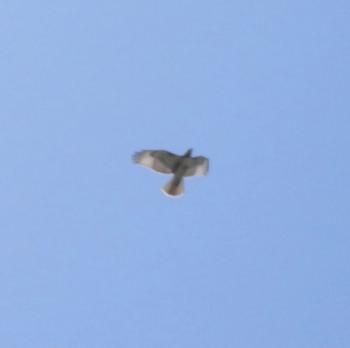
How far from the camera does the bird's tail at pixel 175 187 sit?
108 meters

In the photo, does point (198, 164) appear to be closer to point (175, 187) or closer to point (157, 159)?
point (175, 187)

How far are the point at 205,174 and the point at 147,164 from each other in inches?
65.1

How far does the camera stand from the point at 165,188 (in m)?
108

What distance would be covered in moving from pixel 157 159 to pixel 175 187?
933 mm

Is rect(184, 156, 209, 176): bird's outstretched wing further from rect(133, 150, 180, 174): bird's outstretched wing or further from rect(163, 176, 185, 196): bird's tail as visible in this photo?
rect(163, 176, 185, 196): bird's tail

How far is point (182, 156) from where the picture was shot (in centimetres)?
10794

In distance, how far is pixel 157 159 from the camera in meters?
108

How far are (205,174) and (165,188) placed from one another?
1.18m

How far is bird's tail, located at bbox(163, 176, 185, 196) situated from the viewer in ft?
355

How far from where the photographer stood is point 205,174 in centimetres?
10825

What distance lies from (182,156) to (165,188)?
1053mm

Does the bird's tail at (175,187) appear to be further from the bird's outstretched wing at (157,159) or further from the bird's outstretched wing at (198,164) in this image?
the bird's outstretched wing at (198,164)

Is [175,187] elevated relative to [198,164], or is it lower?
lower

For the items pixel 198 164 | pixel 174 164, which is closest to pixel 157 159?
pixel 174 164
